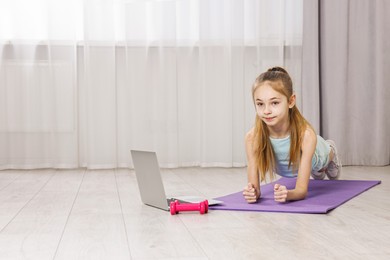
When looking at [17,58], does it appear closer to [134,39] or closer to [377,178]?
[134,39]

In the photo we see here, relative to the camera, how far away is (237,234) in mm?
1580

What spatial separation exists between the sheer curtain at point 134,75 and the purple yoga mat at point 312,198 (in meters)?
0.96

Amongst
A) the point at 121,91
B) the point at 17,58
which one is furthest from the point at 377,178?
the point at 17,58

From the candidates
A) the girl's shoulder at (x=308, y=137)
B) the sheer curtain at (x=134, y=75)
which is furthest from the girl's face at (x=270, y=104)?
the sheer curtain at (x=134, y=75)

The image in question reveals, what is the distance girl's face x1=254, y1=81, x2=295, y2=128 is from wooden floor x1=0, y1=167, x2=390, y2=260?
387mm

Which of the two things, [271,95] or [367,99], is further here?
[367,99]

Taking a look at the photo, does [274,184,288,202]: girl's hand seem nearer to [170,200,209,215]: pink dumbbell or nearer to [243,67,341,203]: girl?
[243,67,341,203]: girl

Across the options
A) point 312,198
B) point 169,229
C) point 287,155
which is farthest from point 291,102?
point 169,229

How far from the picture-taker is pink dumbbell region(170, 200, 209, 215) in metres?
1.89

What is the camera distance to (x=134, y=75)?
139 inches

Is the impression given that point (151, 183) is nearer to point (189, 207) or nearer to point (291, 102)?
point (189, 207)

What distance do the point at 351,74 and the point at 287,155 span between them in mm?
1546

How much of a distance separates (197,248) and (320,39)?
8.05ft

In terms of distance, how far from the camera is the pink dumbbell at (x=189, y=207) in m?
1.89
